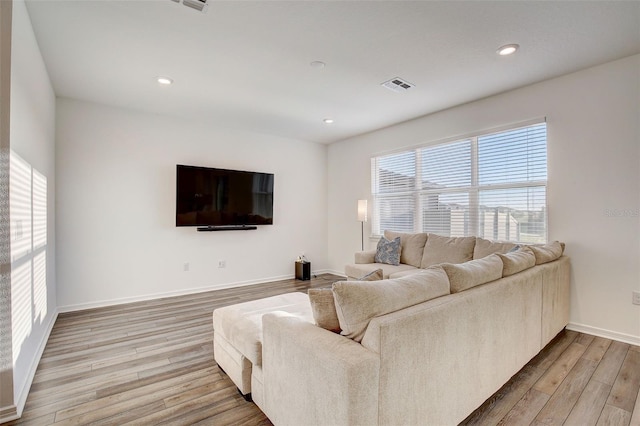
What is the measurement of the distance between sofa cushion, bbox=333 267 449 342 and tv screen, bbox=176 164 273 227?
12.1 ft

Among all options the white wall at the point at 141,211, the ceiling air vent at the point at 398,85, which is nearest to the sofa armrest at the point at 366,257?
the white wall at the point at 141,211

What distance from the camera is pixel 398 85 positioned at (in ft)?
11.4

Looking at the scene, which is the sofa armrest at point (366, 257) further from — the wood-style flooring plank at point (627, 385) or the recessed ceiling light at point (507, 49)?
the recessed ceiling light at point (507, 49)

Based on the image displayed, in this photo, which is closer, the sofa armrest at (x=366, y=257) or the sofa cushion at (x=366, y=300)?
the sofa cushion at (x=366, y=300)

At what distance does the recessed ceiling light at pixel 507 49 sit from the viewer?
2.68 metres

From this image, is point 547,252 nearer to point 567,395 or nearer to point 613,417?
point 567,395

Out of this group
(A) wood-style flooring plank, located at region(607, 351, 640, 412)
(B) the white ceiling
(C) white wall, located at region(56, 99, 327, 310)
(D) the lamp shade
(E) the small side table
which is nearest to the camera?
(A) wood-style flooring plank, located at region(607, 351, 640, 412)

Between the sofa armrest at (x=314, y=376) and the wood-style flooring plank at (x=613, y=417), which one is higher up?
the sofa armrest at (x=314, y=376)

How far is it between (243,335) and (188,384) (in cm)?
68

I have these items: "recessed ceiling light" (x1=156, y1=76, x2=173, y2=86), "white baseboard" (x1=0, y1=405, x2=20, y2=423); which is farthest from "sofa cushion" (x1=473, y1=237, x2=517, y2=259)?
"white baseboard" (x1=0, y1=405, x2=20, y2=423)

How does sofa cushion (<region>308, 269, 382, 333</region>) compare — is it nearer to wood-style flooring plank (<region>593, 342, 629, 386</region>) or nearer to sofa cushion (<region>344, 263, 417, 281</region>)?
wood-style flooring plank (<region>593, 342, 629, 386</region>)

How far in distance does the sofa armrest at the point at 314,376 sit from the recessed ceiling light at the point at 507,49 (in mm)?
2825

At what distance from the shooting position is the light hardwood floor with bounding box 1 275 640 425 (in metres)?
1.86

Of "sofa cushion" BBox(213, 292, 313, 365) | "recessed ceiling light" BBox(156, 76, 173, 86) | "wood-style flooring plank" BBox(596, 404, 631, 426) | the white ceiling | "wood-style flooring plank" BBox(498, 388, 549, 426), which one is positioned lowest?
"wood-style flooring plank" BBox(596, 404, 631, 426)
